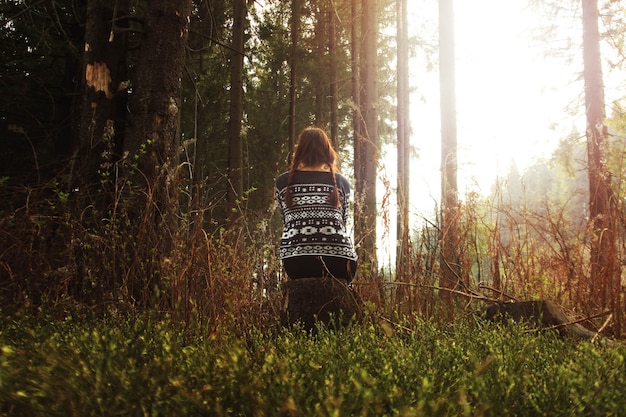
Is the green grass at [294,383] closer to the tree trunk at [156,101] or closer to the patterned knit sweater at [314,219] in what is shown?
the patterned knit sweater at [314,219]

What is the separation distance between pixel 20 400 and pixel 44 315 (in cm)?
163

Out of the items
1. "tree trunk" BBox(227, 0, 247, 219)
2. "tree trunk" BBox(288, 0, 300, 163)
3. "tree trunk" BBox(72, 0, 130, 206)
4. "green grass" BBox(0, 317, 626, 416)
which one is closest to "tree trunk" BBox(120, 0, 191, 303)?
"tree trunk" BBox(72, 0, 130, 206)

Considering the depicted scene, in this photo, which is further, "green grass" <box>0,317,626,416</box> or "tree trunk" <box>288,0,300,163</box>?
"tree trunk" <box>288,0,300,163</box>

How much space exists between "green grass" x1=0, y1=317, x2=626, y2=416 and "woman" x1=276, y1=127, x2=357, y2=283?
1586 mm

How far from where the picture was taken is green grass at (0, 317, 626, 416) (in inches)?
59.8

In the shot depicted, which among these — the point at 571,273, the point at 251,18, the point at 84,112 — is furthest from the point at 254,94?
the point at 571,273

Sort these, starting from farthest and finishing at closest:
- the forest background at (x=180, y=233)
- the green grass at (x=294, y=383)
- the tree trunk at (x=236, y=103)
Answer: the tree trunk at (x=236, y=103)
the forest background at (x=180, y=233)
the green grass at (x=294, y=383)

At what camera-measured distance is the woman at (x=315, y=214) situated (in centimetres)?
396

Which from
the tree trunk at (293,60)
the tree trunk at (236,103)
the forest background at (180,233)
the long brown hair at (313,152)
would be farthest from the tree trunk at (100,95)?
the tree trunk at (293,60)

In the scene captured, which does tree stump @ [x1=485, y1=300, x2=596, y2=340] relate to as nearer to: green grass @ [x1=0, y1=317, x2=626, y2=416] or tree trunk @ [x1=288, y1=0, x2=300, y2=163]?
green grass @ [x1=0, y1=317, x2=626, y2=416]

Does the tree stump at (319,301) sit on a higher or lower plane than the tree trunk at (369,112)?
lower

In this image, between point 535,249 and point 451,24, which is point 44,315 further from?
point 451,24

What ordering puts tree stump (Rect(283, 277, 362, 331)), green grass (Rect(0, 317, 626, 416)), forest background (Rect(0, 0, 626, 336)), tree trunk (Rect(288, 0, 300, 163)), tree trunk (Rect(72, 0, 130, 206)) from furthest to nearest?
tree trunk (Rect(288, 0, 300, 163)) → tree trunk (Rect(72, 0, 130, 206)) → tree stump (Rect(283, 277, 362, 331)) → forest background (Rect(0, 0, 626, 336)) → green grass (Rect(0, 317, 626, 416))

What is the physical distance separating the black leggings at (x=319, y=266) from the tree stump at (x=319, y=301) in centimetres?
14
